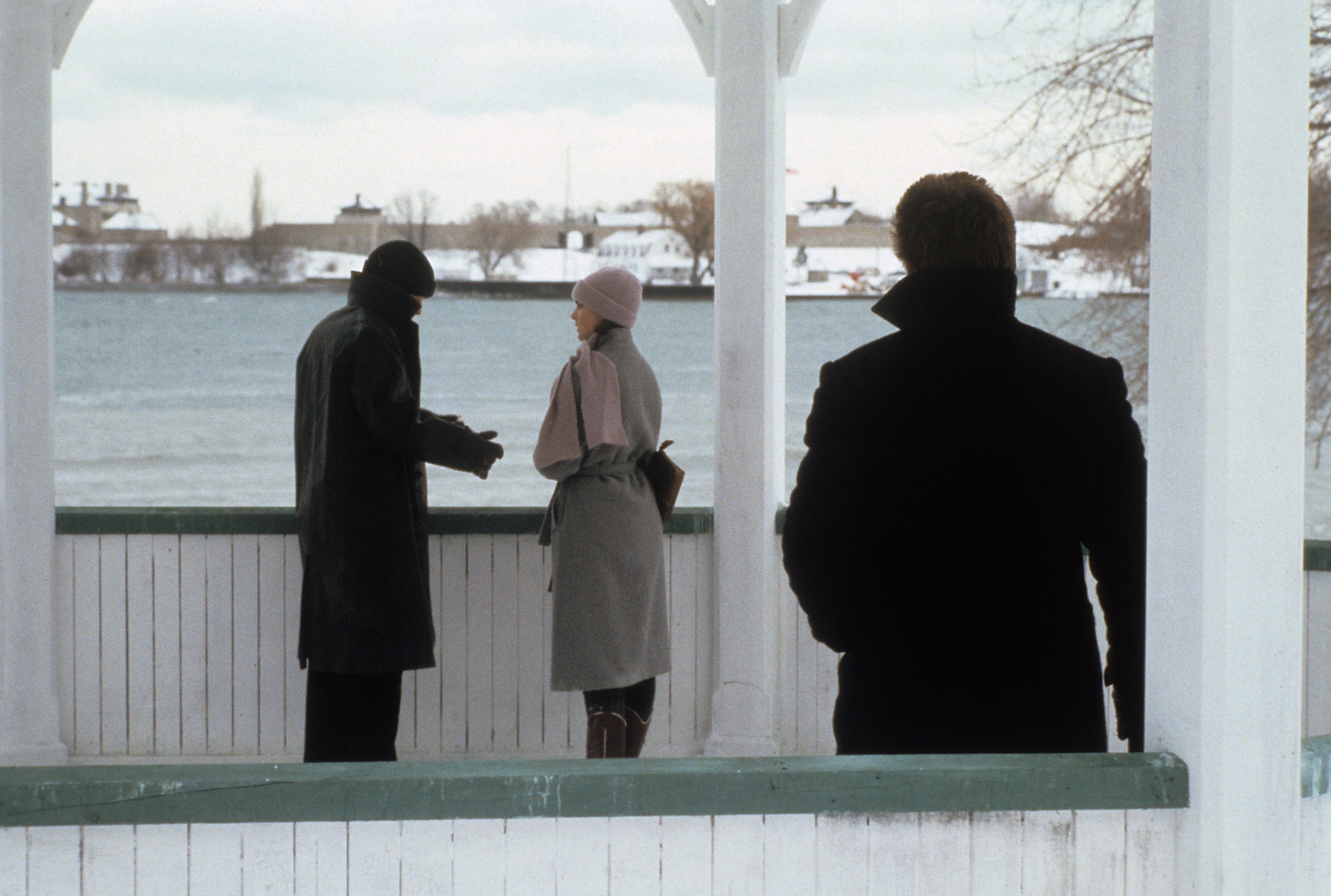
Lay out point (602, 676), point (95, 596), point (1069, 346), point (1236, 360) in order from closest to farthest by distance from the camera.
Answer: point (1236, 360), point (1069, 346), point (602, 676), point (95, 596)

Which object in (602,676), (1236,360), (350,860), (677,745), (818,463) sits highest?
(1236,360)

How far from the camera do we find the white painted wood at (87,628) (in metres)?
3.88

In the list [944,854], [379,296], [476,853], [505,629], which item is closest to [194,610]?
[505,629]

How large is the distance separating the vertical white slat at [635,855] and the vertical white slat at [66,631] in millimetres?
2712

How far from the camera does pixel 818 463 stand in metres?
1.87

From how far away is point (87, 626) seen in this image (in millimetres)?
3883

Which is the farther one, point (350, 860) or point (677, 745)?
point (677, 745)

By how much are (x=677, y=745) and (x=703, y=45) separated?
1.87 meters

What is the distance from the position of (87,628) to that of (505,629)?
108 cm

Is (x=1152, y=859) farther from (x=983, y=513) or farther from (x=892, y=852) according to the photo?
(x=983, y=513)

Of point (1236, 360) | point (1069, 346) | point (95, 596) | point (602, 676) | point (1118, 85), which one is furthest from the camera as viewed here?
point (1118, 85)

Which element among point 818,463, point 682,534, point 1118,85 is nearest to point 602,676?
point 682,534

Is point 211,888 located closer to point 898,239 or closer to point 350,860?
point 350,860

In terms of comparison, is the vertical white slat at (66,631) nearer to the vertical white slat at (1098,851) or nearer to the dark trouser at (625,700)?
the dark trouser at (625,700)
